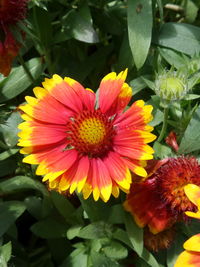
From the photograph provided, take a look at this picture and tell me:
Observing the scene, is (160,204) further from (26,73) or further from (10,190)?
(26,73)

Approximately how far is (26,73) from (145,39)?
378mm

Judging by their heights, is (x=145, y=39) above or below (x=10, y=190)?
above

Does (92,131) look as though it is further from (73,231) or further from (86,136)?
(73,231)

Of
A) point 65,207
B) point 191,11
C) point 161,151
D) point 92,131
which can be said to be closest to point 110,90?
point 92,131

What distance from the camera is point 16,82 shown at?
61.7 inches

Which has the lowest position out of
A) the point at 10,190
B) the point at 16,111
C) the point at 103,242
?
the point at 103,242

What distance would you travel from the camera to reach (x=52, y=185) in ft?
3.83

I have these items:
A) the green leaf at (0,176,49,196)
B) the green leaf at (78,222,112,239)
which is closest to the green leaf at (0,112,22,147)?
the green leaf at (0,176,49,196)

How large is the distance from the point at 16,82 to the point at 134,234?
0.63 m

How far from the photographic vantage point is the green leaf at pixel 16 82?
1554 mm

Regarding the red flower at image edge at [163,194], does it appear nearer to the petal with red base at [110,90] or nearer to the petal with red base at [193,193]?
the petal with red base at [193,193]

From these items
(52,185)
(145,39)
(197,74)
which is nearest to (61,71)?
(145,39)

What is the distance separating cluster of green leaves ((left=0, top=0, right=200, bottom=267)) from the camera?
1.33 metres

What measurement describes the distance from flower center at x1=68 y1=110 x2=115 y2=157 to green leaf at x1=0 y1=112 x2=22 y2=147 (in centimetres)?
26
